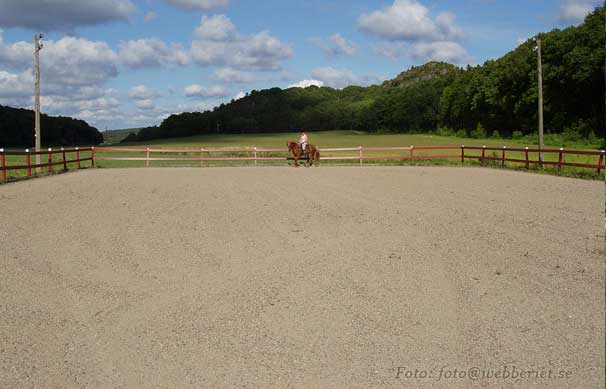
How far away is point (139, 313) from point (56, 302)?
1195mm

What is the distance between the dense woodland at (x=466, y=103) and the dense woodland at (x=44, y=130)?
16082 mm

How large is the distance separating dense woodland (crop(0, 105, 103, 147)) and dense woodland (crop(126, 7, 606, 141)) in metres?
16.1

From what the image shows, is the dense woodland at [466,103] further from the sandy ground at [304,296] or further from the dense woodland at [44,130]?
the sandy ground at [304,296]

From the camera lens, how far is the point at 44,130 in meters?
106

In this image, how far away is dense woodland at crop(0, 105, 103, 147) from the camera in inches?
3853

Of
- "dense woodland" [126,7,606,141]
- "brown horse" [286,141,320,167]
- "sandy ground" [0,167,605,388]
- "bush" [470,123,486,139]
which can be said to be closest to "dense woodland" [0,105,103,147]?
"dense woodland" [126,7,606,141]

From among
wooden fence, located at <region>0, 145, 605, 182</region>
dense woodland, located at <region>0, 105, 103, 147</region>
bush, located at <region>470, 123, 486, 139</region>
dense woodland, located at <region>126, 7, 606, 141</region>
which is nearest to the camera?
wooden fence, located at <region>0, 145, 605, 182</region>

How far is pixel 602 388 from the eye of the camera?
4836mm

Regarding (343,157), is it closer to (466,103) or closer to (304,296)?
(304,296)

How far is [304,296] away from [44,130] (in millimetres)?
110149

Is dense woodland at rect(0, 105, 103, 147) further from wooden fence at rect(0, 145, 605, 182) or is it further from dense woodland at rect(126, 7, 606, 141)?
wooden fence at rect(0, 145, 605, 182)

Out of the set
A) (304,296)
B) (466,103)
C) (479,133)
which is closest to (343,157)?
(304,296)

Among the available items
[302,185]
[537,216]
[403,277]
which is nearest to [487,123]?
[302,185]

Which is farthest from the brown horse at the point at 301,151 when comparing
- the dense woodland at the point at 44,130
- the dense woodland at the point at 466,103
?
the dense woodland at the point at 44,130
